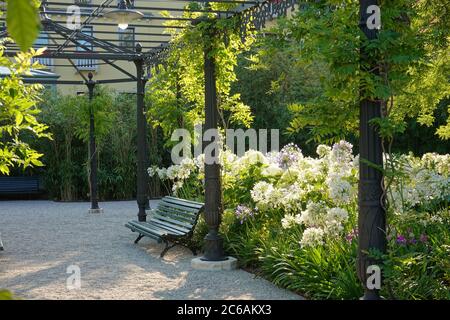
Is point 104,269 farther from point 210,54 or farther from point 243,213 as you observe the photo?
point 210,54

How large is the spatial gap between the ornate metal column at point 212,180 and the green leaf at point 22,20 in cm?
677

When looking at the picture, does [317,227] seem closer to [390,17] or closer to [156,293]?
[156,293]

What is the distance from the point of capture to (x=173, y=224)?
8805 mm

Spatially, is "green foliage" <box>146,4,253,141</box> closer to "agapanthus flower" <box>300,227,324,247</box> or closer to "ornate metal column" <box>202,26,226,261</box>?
"ornate metal column" <box>202,26,226,261</box>

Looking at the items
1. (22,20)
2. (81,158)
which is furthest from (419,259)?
(81,158)

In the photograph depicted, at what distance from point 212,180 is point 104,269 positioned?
163 cm

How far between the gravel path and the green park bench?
23 centimetres

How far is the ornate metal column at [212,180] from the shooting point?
23.7 feet

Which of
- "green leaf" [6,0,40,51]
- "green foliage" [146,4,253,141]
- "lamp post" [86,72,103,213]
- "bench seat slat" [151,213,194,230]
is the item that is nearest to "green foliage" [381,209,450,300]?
"green foliage" [146,4,253,141]

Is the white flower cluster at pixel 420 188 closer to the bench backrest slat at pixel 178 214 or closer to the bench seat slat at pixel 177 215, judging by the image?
the bench backrest slat at pixel 178 214

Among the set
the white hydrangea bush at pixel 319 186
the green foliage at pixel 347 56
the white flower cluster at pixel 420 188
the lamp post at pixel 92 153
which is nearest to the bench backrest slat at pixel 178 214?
the white hydrangea bush at pixel 319 186

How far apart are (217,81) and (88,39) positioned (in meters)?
4.02

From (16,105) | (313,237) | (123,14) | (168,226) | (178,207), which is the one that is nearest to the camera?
(313,237)
